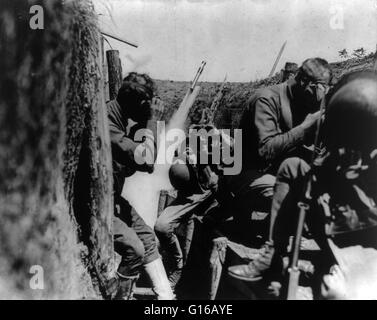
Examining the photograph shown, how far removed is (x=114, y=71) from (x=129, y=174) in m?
0.95

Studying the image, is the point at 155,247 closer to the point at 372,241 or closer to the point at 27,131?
the point at 27,131

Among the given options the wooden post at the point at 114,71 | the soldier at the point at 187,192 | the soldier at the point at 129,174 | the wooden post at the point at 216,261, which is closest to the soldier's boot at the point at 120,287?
the soldier at the point at 129,174

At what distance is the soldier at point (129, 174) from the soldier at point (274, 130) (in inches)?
33.4

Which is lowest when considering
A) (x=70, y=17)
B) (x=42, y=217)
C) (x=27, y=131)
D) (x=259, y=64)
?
(x=42, y=217)

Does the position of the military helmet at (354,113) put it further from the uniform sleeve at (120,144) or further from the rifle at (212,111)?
the uniform sleeve at (120,144)

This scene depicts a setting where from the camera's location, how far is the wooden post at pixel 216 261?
3.89 m

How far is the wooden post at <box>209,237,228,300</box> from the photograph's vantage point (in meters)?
3.89

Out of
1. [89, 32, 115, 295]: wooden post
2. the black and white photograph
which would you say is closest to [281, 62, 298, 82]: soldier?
the black and white photograph

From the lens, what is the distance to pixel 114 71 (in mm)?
3896

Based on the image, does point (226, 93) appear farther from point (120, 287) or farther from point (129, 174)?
point (120, 287)

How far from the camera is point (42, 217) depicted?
148 inches

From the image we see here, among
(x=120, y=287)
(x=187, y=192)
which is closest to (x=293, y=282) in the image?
(x=187, y=192)

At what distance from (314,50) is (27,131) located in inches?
104
